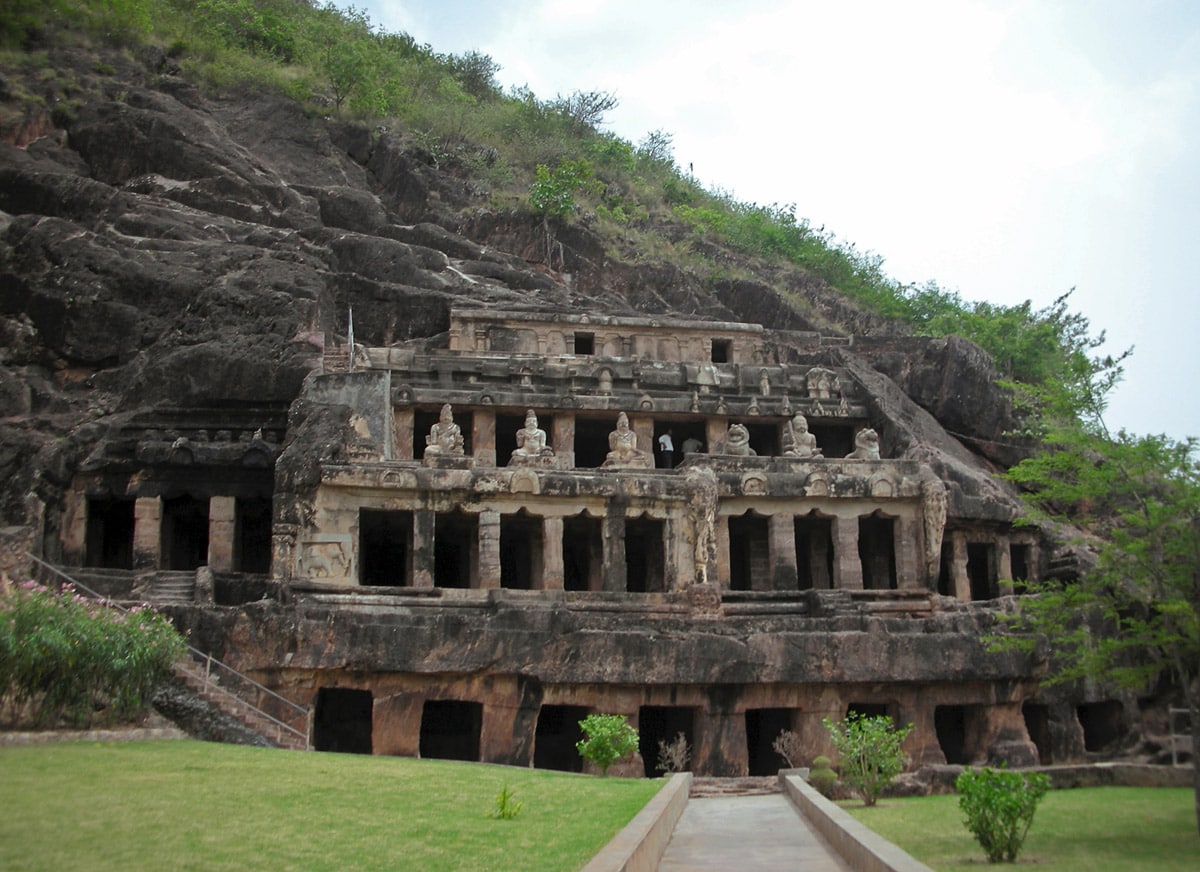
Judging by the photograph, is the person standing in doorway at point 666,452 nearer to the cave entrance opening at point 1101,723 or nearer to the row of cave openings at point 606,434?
the row of cave openings at point 606,434

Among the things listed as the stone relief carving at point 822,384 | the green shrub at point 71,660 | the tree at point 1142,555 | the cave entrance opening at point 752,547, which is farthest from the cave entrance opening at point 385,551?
the tree at point 1142,555

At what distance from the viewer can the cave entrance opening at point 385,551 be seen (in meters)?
31.7

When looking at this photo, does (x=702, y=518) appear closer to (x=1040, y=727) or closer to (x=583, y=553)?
(x=583, y=553)

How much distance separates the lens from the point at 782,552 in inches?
1276

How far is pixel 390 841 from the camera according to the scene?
39.1ft

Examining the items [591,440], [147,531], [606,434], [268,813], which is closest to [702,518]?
[606,434]

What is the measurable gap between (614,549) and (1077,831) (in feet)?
52.2

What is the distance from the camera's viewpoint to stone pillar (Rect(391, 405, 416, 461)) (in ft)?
118

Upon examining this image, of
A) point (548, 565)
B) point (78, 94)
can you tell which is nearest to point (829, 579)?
point (548, 565)

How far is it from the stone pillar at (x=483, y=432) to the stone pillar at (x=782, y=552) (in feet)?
28.9

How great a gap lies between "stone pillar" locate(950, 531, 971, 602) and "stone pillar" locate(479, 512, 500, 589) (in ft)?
42.7

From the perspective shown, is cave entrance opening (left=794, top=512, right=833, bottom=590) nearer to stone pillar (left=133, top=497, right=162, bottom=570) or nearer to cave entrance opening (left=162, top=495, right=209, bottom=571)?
cave entrance opening (left=162, top=495, right=209, bottom=571)

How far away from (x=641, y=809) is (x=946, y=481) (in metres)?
22.1

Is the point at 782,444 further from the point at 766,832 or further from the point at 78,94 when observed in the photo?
the point at 78,94
